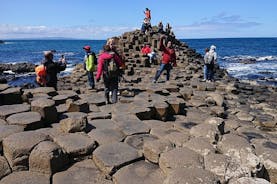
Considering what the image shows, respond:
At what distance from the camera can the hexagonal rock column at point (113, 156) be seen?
4387 mm

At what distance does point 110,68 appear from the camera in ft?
27.1

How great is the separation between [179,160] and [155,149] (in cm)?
51

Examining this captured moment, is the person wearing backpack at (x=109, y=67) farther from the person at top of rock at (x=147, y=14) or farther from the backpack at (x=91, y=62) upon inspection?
the person at top of rock at (x=147, y=14)

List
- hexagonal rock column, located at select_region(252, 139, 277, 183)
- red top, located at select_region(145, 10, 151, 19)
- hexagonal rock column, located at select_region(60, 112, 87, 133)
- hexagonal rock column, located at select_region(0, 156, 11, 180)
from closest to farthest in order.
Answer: hexagonal rock column, located at select_region(0, 156, 11, 180) < hexagonal rock column, located at select_region(252, 139, 277, 183) < hexagonal rock column, located at select_region(60, 112, 87, 133) < red top, located at select_region(145, 10, 151, 19)

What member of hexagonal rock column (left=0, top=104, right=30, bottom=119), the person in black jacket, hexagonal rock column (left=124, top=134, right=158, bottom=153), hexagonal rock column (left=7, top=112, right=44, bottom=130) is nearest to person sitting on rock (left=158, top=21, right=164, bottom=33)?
the person in black jacket

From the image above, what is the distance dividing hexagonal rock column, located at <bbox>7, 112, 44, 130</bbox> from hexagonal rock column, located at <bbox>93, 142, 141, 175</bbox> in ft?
5.11

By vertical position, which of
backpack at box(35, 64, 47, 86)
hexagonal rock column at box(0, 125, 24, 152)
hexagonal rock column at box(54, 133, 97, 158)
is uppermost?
backpack at box(35, 64, 47, 86)

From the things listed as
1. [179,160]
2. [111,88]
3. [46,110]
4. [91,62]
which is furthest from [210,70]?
[179,160]

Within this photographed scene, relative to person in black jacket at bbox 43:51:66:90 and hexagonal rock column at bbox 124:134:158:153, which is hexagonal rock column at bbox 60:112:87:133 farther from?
person in black jacket at bbox 43:51:66:90

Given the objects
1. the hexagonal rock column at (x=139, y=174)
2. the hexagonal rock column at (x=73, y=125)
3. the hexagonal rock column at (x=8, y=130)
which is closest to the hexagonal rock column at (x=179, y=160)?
the hexagonal rock column at (x=139, y=174)

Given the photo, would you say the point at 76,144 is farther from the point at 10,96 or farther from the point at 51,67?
the point at 51,67

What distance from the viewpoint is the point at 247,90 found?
15.5 meters

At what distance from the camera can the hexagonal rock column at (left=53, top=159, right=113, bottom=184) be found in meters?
4.18

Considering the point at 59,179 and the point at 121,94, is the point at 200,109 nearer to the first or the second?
the point at 121,94
